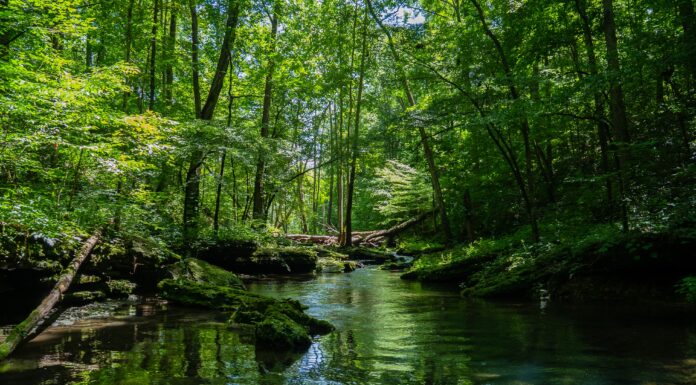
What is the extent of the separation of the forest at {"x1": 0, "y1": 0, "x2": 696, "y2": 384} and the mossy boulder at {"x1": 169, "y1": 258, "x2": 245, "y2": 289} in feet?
0.17

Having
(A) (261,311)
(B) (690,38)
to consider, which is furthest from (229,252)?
(B) (690,38)

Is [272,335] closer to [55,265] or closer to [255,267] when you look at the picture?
[55,265]

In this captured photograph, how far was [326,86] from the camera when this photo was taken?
20.4 meters

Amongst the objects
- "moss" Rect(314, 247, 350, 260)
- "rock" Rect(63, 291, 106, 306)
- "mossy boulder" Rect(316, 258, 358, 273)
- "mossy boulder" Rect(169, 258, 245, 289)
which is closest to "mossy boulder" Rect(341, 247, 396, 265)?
"moss" Rect(314, 247, 350, 260)

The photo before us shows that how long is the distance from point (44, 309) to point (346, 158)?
14.7 metres

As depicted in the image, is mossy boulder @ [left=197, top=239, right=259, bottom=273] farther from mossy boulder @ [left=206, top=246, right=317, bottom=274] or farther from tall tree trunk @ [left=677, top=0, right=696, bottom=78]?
tall tree trunk @ [left=677, top=0, right=696, bottom=78]

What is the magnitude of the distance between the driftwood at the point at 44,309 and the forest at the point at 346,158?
54 millimetres

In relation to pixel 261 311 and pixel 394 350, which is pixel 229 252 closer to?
pixel 261 311

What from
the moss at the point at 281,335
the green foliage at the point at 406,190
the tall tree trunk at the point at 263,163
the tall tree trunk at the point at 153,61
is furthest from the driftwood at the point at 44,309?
the green foliage at the point at 406,190

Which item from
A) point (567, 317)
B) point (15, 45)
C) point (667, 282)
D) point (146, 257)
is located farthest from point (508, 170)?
point (15, 45)

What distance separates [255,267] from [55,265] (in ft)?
27.4

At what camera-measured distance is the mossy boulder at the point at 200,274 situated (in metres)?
10.2

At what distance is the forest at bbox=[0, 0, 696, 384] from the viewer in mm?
5555

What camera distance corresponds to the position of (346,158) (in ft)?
63.7
